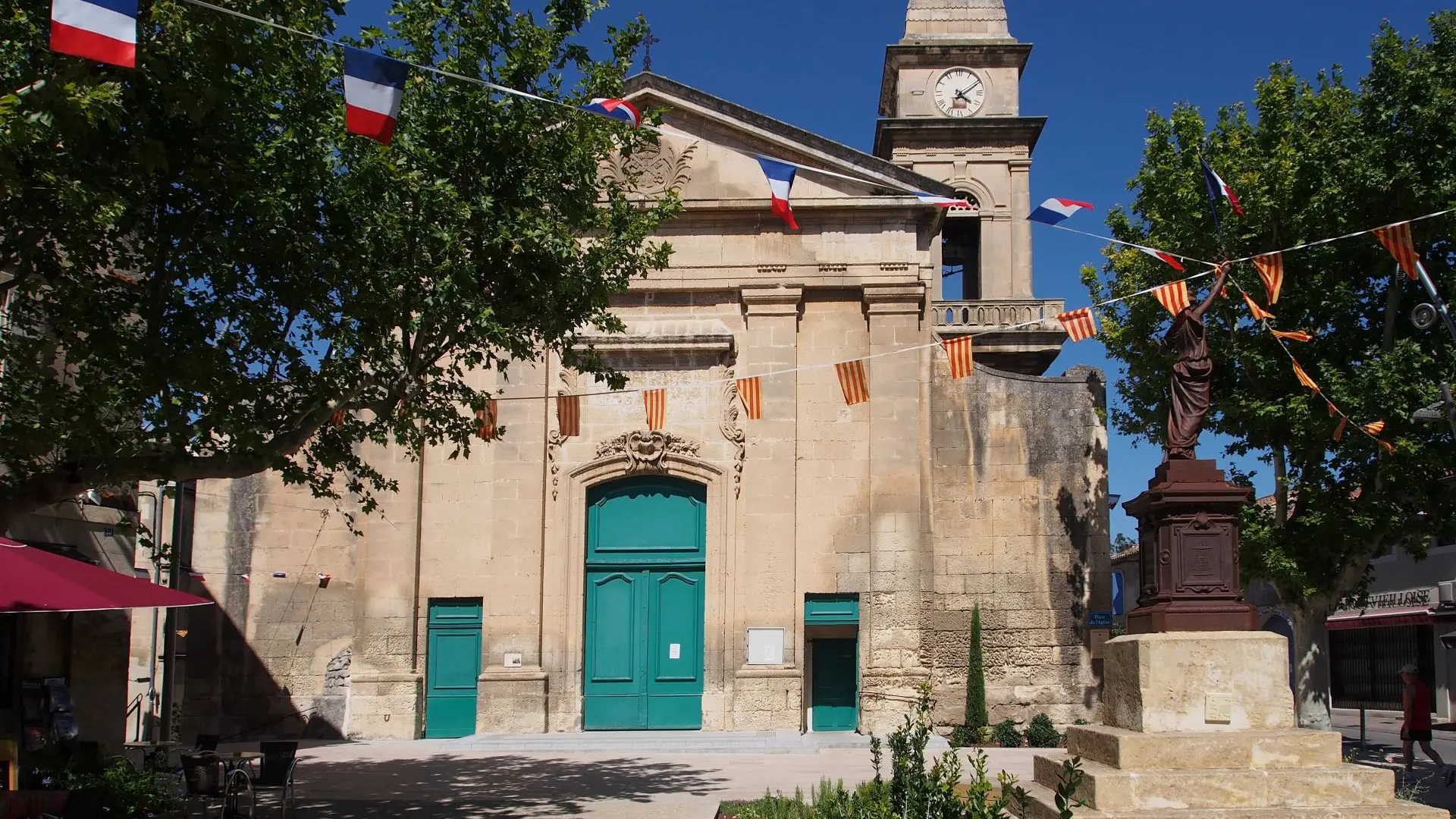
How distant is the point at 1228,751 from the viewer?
9.30 metres

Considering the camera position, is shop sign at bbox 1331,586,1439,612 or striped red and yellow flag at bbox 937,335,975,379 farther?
shop sign at bbox 1331,586,1439,612

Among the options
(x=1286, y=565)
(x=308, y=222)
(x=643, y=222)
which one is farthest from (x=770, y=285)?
(x=308, y=222)

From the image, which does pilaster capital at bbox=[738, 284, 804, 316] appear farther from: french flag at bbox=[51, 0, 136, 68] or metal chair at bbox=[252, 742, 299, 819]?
french flag at bbox=[51, 0, 136, 68]

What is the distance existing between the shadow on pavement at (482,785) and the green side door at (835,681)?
470 cm

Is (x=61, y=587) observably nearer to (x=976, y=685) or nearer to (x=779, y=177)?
(x=779, y=177)

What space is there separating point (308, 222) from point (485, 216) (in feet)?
5.68

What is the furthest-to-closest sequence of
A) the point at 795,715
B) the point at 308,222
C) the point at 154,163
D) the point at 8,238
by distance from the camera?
the point at 795,715, the point at 308,222, the point at 8,238, the point at 154,163

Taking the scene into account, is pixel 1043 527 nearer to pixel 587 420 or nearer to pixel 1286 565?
pixel 1286 565

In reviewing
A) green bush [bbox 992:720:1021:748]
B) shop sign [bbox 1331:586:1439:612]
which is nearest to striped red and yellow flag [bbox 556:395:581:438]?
Result: green bush [bbox 992:720:1021:748]

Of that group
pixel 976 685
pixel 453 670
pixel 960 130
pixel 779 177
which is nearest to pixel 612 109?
pixel 779 177

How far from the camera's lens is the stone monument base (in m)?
9.12

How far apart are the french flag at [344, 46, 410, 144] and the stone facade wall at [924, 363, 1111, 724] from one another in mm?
13237

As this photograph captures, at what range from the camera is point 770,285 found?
70.4ft

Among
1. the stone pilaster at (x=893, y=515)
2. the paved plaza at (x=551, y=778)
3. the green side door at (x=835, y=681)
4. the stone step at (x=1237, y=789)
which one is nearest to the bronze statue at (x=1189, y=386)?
the stone step at (x=1237, y=789)
